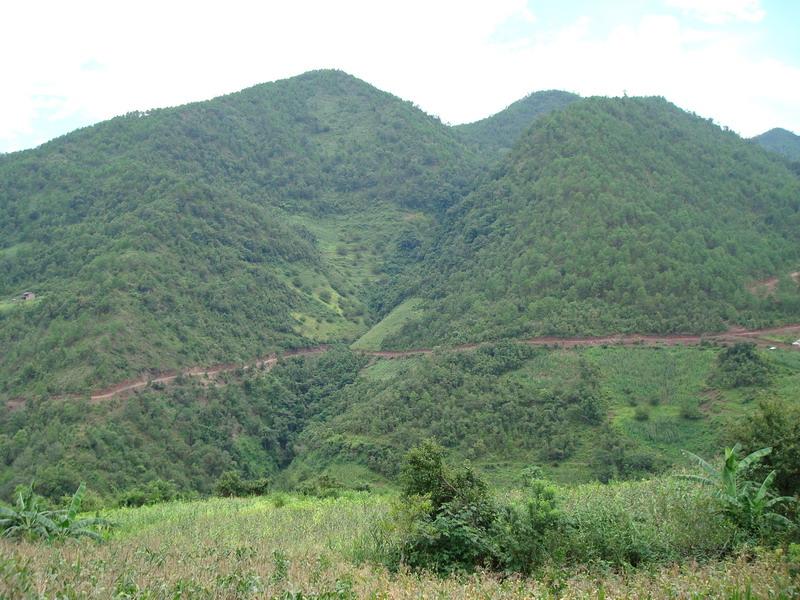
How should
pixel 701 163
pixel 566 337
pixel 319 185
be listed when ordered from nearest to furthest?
pixel 566 337
pixel 701 163
pixel 319 185

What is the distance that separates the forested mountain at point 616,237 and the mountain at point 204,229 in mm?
14303

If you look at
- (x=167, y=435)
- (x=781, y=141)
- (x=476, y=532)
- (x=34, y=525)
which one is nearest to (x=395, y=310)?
(x=167, y=435)

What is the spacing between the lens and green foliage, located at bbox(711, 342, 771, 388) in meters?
31.1

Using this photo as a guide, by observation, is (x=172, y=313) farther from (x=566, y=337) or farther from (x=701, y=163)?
(x=701, y=163)

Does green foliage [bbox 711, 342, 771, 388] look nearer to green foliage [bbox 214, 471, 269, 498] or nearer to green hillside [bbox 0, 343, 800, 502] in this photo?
green hillside [bbox 0, 343, 800, 502]

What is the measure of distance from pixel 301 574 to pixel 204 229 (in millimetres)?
60735

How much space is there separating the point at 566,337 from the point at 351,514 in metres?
29.8

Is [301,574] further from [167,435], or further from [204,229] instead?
[204,229]

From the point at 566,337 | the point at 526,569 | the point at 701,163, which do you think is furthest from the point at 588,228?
the point at 526,569

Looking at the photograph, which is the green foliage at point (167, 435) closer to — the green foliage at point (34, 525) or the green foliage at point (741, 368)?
the green foliage at point (34, 525)

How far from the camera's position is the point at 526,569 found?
9305 millimetres

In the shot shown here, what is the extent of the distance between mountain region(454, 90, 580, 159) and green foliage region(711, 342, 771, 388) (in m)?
98.0

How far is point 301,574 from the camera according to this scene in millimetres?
7730

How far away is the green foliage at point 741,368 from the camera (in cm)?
3109
